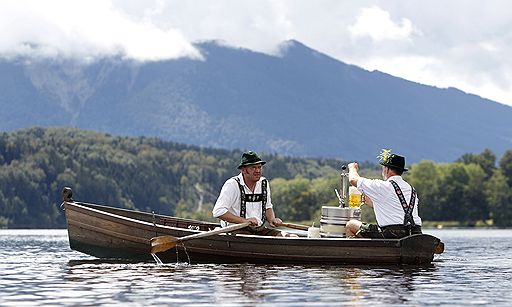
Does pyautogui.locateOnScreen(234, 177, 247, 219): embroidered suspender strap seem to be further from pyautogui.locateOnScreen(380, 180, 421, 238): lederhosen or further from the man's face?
pyautogui.locateOnScreen(380, 180, 421, 238): lederhosen

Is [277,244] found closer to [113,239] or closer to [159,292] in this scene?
[113,239]

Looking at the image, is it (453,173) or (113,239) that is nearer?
(113,239)

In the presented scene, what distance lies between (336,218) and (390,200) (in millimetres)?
2317

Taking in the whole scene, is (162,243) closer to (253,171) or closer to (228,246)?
(228,246)

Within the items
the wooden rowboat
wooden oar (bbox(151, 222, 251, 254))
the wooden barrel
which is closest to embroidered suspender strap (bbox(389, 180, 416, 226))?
the wooden rowboat

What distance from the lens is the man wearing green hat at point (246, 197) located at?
3067 cm

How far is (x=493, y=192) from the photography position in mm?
177250

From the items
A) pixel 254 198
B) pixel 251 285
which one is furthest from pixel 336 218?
pixel 251 285

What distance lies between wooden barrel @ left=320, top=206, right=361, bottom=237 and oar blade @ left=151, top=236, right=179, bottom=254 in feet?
13.1

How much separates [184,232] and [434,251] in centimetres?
671

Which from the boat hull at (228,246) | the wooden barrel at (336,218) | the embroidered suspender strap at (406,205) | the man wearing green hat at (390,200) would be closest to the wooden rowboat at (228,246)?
the boat hull at (228,246)

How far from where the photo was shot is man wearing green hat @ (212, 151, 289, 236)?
3067 cm

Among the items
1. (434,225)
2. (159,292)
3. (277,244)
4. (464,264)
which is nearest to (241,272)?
(277,244)

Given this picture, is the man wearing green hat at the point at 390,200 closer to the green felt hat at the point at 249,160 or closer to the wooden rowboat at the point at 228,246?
the wooden rowboat at the point at 228,246
